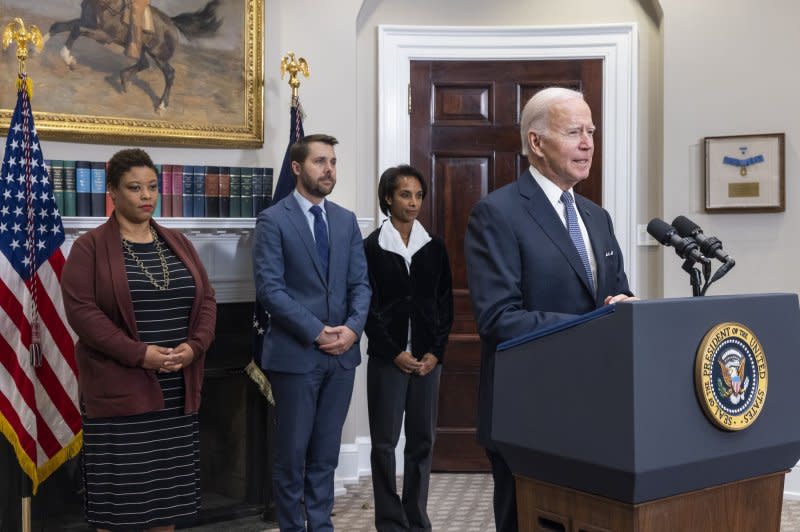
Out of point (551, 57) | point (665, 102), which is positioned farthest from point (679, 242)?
point (551, 57)

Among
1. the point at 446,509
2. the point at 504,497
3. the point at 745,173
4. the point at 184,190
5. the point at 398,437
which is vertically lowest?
the point at 446,509

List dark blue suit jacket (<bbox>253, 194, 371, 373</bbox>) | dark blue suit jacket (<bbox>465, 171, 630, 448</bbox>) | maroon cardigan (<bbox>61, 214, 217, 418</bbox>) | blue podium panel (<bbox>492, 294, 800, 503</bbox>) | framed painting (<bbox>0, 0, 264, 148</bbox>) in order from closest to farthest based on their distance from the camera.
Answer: blue podium panel (<bbox>492, 294, 800, 503</bbox>)
dark blue suit jacket (<bbox>465, 171, 630, 448</bbox>)
maroon cardigan (<bbox>61, 214, 217, 418</bbox>)
dark blue suit jacket (<bbox>253, 194, 371, 373</bbox>)
framed painting (<bbox>0, 0, 264, 148</bbox>)

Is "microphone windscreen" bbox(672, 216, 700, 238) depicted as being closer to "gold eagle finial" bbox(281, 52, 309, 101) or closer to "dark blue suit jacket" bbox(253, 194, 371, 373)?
"dark blue suit jacket" bbox(253, 194, 371, 373)

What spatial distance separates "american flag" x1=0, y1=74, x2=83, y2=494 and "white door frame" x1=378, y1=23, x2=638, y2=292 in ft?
6.94

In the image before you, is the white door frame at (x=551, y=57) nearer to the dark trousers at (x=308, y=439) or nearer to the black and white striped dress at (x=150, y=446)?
the dark trousers at (x=308, y=439)

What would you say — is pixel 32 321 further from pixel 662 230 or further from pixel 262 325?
pixel 662 230

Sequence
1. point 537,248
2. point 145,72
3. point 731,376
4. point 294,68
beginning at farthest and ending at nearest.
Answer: point 294,68 → point 145,72 → point 537,248 → point 731,376

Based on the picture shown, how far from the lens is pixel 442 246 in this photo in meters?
3.91

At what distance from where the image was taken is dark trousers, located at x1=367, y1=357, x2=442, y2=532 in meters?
3.73

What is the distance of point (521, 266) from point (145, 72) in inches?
117

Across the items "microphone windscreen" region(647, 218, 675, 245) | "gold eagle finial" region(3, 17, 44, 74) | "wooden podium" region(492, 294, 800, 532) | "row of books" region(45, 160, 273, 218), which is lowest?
"wooden podium" region(492, 294, 800, 532)

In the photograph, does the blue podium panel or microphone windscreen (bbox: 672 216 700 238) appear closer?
the blue podium panel

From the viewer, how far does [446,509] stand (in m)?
4.52

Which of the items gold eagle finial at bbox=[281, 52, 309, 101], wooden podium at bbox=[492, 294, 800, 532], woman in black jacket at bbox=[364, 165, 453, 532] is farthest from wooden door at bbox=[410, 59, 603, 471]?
wooden podium at bbox=[492, 294, 800, 532]
